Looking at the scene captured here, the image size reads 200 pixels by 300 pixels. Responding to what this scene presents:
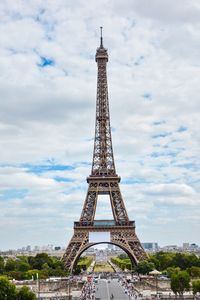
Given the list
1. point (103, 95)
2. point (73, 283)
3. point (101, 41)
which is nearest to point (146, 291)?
point (73, 283)

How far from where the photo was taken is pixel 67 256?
66.8 m

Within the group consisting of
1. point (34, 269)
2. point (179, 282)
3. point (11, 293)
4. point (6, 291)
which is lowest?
point (11, 293)

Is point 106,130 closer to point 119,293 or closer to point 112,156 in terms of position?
point 112,156

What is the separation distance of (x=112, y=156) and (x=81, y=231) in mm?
11699

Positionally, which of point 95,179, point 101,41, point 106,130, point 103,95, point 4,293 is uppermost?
point 101,41

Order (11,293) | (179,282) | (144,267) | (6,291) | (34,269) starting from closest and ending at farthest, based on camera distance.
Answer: (6,291) < (11,293) < (179,282) < (144,267) < (34,269)

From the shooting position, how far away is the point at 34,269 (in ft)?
244

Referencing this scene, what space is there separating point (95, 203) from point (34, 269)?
50.3 feet

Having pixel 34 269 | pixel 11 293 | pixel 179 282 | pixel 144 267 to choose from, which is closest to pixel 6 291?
pixel 11 293

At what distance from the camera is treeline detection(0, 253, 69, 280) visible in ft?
206

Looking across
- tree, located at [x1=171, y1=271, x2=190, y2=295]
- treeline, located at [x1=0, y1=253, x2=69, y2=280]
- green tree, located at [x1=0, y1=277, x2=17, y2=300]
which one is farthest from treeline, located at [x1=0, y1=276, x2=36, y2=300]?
treeline, located at [x1=0, y1=253, x2=69, y2=280]

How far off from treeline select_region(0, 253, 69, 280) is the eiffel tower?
9.16ft

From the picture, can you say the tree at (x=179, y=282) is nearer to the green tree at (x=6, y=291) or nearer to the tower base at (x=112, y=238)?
the green tree at (x=6, y=291)

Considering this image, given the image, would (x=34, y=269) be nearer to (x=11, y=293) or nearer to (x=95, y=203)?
(x=95, y=203)
